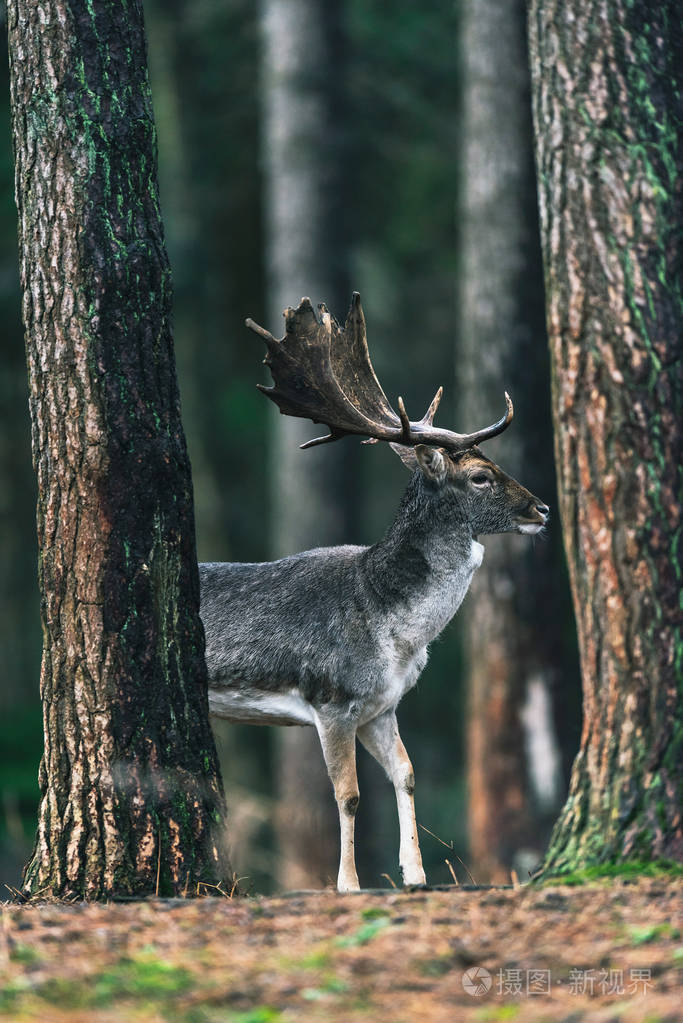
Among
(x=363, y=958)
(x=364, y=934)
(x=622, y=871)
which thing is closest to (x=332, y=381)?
(x=622, y=871)

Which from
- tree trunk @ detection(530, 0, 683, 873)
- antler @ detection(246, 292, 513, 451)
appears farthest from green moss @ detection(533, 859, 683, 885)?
antler @ detection(246, 292, 513, 451)

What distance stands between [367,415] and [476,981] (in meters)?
4.18

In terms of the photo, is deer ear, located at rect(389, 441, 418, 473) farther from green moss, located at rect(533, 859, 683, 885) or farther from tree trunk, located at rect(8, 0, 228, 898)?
green moss, located at rect(533, 859, 683, 885)

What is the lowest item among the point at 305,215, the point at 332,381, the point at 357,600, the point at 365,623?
the point at 365,623

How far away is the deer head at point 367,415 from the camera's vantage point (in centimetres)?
820

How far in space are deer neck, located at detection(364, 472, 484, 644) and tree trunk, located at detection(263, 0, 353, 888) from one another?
885 centimetres

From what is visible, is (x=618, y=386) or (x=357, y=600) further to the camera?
(x=357, y=600)

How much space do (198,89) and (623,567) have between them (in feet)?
61.1

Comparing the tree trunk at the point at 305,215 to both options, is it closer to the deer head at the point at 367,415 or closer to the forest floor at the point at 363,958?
the deer head at the point at 367,415

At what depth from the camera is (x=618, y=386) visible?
7020 mm

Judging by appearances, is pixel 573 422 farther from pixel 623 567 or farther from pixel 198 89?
pixel 198 89

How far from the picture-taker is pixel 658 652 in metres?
6.76

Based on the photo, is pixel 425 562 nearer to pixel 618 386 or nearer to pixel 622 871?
pixel 618 386

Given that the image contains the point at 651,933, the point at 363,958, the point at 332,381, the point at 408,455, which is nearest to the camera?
the point at 363,958
